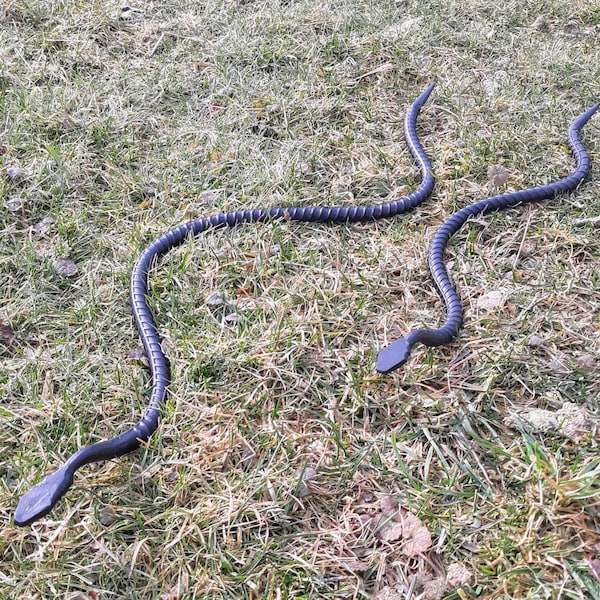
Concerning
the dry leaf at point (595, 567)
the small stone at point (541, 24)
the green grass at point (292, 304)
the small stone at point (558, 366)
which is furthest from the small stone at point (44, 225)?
the small stone at point (541, 24)

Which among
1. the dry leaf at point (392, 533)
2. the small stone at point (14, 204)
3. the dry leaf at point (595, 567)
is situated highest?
the small stone at point (14, 204)

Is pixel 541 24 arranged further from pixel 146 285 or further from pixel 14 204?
pixel 14 204

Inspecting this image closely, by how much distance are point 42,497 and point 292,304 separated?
147cm

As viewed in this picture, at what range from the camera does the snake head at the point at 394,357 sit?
271cm

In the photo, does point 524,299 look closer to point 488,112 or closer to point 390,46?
point 488,112

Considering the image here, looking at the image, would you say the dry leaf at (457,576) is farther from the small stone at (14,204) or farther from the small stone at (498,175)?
the small stone at (14,204)

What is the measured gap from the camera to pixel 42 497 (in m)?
2.33

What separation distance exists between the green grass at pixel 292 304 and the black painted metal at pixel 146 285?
0.07m

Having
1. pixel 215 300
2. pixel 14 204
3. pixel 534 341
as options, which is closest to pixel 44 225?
pixel 14 204

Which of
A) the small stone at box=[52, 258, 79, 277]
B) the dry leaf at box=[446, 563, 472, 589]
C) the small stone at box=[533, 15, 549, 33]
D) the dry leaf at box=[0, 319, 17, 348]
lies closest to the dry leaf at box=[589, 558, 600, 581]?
the dry leaf at box=[446, 563, 472, 589]

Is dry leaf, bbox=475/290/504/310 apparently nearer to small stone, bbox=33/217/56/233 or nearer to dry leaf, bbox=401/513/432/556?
dry leaf, bbox=401/513/432/556

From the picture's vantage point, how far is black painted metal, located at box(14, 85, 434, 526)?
2.36 m

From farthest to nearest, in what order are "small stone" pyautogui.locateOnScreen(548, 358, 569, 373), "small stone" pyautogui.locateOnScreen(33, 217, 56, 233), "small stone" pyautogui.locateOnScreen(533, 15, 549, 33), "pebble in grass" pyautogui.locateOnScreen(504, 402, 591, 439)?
"small stone" pyautogui.locateOnScreen(533, 15, 549, 33)
"small stone" pyautogui.locateOnScreen(33, 217, 56, 233)
"small stone" pyautogui.locateOnScreen(548, 358, 569, 373)
"pebble in grass" pyautogui.locateOnScreen(504, 402, 591, 439)

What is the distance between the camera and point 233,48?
5.24m
